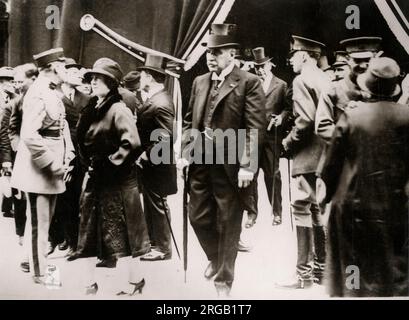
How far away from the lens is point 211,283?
5.11 metres

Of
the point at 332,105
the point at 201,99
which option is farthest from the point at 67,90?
the point at 332,105

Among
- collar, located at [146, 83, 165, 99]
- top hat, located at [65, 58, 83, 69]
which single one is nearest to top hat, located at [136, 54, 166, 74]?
collar, located at [146, 83, 165, 99]

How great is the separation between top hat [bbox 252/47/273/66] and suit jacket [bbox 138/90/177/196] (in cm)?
92

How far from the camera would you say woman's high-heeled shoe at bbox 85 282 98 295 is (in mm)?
5164

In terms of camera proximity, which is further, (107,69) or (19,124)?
(19,124)

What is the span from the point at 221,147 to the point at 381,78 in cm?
167

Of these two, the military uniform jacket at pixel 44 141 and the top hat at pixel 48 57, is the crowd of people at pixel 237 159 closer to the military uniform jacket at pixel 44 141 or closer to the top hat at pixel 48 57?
the military uniform jacket at pixel 44 141

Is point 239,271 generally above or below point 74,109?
below

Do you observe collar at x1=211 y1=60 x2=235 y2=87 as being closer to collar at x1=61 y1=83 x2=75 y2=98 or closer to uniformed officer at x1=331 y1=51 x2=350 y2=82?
uniformed officer at x1=331 y1=51 x2=350 y2=82

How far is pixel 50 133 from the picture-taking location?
521 centimetres

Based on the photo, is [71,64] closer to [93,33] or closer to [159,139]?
[93,33]

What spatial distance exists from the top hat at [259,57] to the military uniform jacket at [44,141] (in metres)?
1.95
